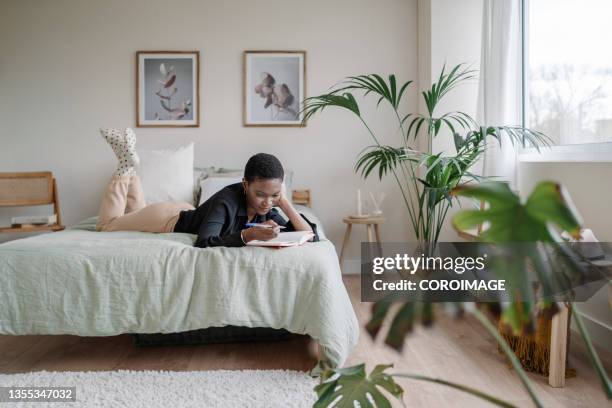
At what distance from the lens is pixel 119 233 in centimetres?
250

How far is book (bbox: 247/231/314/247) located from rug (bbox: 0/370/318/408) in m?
0.53

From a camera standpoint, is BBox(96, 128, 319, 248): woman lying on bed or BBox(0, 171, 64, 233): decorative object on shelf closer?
BBox(96, 128, 319, 248): woman lying on bed

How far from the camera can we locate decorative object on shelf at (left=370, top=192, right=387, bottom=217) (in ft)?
12.1

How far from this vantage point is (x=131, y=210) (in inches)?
117

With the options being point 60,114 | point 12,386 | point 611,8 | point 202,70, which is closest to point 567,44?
point 611,8

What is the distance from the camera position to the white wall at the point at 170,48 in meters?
3.88

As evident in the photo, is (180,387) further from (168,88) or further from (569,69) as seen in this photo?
(168,88)

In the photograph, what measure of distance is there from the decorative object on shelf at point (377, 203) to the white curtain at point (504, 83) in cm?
89

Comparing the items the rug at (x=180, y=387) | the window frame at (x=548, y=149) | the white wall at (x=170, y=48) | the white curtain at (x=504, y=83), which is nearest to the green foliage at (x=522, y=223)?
the rug at (x=180, y=387)

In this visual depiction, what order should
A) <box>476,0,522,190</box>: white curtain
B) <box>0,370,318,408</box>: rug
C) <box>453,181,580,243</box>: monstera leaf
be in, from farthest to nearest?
<box>476,0,522,190</box>: white curtain < <box>0,370,318,408</box>: rug < <box>453,181,580,243</box>: monstera leaf

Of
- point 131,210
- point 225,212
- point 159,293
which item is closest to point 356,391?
point 159,293

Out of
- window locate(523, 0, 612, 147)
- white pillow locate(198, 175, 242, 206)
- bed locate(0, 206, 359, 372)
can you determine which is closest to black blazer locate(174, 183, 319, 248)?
bed locate(0, 206, 359, 372)

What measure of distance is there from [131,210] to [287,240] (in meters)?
1.38

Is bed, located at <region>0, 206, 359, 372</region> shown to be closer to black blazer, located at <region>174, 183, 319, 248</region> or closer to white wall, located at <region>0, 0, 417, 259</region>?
black blazer, located at <region>174, 183, 319, 248</region>
